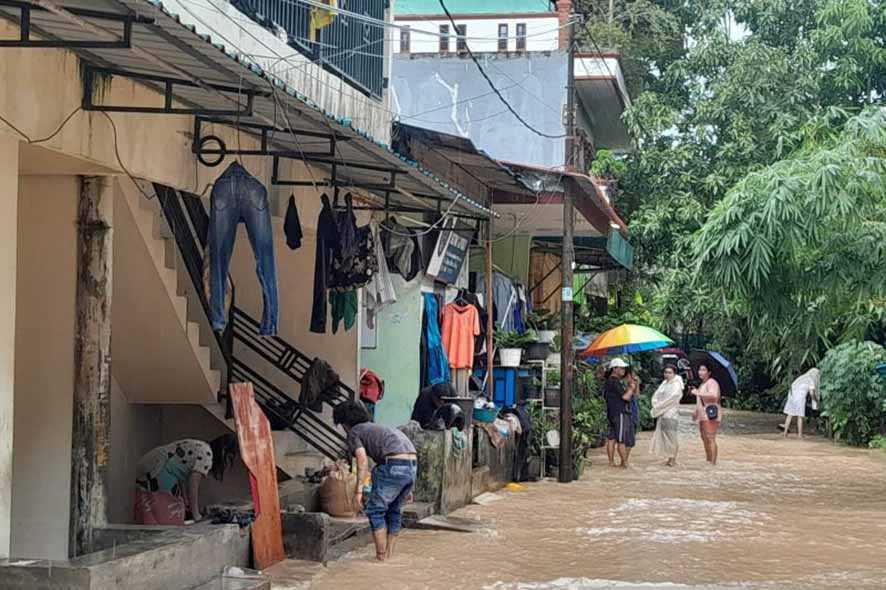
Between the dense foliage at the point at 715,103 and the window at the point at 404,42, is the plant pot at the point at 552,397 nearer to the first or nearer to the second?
the dense foliage at the point at 715,103

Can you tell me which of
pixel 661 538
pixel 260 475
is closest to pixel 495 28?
pixel 661 538

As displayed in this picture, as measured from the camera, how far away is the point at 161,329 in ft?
34.8

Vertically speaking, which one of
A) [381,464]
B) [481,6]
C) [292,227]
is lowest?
[381,464]

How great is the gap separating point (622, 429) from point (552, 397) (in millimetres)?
1897

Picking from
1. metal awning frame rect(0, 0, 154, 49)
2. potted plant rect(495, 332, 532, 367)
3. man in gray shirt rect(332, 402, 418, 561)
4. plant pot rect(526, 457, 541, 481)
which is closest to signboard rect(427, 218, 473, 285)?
potted plant rect(495, 332, 532, 367)

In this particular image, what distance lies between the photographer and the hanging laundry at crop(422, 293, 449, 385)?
1561 cm

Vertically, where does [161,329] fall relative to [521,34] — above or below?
below

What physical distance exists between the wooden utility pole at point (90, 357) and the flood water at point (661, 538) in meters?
1.87

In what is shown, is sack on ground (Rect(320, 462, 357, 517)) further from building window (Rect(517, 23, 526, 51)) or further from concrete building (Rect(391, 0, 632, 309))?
building window (Rect(517, 23, 526, 51))

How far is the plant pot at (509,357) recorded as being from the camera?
56.0ft

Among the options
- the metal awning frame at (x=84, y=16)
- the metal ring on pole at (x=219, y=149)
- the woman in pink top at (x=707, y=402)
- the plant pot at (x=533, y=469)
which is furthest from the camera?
the woman in pink top at (x=707, y=402)

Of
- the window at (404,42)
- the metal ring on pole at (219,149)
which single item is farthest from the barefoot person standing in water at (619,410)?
the metal ring on pole at (219,149)

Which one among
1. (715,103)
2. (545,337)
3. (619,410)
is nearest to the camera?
(545,337)

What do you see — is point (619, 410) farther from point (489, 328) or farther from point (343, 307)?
point (343, 307)
